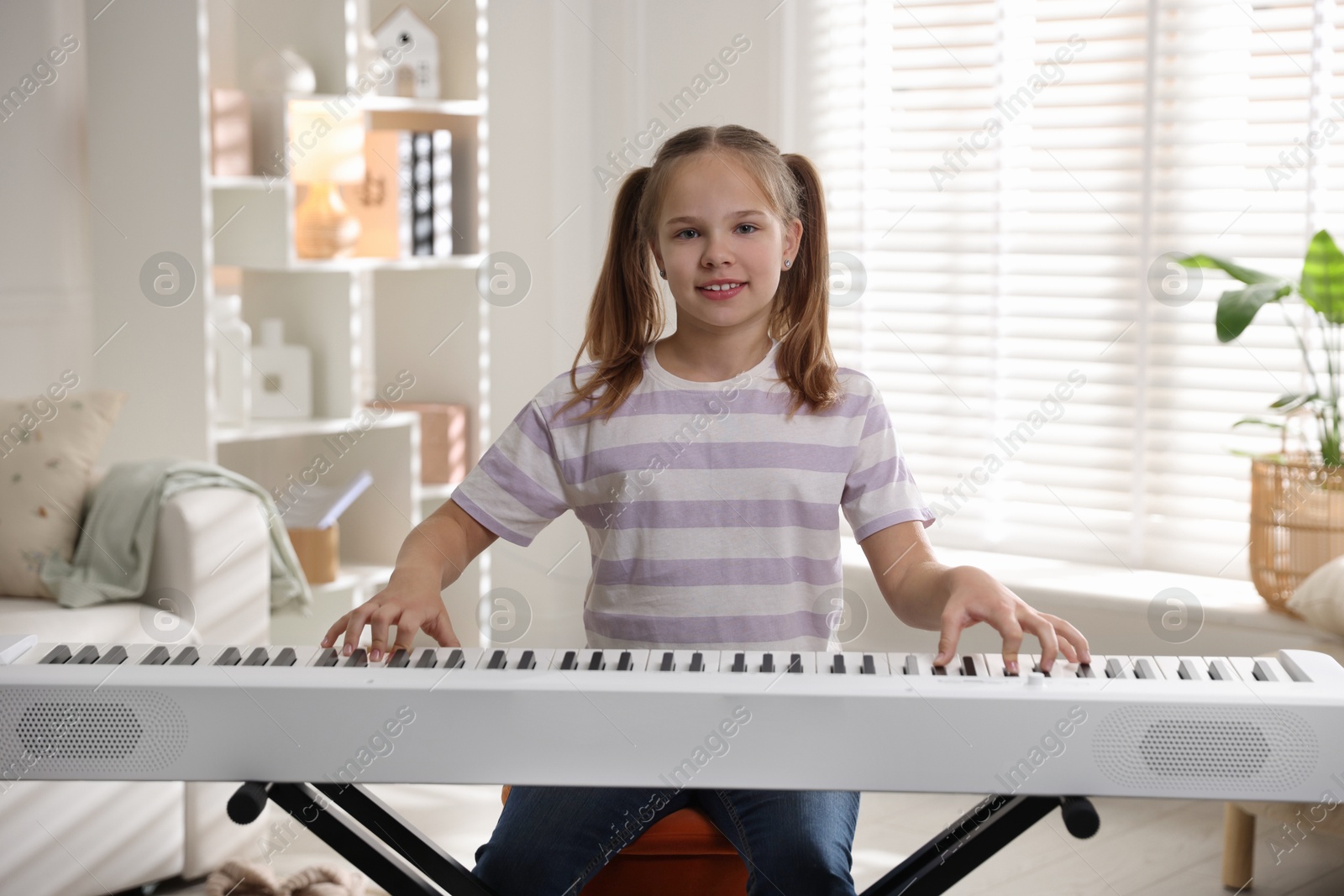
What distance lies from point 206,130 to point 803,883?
7.29ft

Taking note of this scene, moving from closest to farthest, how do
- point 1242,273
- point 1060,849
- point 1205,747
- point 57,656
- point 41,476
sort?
1. point 1205,747
2. point 57,656
3. point 41,476
4. point 1060,849
5. point 1242,273

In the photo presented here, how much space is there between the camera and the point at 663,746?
1.05 meters

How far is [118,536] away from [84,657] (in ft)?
4.35

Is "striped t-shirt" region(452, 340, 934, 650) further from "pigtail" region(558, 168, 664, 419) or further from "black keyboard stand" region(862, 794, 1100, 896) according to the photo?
"black keyboard stand" region(862, 794, 1100, 896)

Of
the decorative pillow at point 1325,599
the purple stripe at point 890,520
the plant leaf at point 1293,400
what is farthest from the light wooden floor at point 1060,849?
the purple stripe at point 890,520

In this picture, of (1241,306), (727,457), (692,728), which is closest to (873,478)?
(727,457)

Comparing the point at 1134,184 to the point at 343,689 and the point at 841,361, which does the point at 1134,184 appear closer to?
the point at 841,361

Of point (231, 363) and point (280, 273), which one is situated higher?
point (280, 273)

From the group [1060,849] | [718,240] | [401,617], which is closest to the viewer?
[401,617]

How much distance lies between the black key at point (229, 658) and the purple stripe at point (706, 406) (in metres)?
0.52

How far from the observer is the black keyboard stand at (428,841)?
3.45 ft

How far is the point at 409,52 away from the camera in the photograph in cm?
344

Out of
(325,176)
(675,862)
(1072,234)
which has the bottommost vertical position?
(675,862)

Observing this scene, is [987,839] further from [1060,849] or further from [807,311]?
[1060,849]
